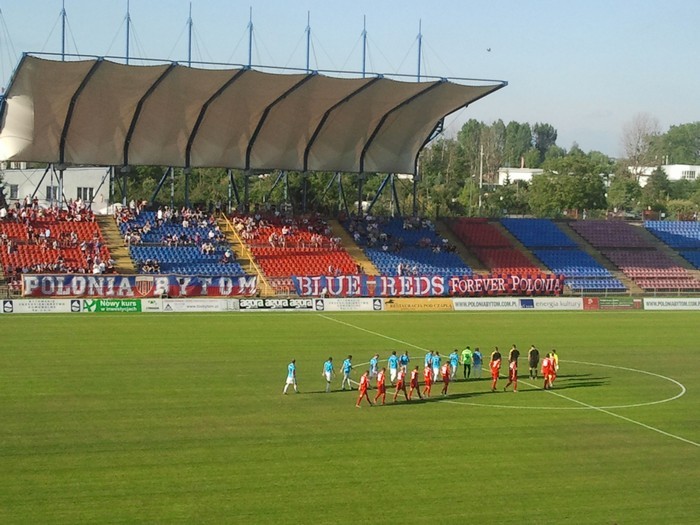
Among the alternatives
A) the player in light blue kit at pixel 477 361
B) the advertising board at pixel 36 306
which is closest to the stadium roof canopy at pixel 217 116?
the advertising board at pixel 36 306

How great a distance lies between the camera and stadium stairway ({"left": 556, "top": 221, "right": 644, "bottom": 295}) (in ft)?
223

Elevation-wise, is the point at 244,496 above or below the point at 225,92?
below

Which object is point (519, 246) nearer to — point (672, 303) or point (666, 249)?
point (666, 249)

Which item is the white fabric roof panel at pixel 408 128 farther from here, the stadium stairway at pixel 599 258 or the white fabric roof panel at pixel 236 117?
the stadium stairway at pixel 599 258

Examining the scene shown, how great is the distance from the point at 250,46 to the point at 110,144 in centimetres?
1218

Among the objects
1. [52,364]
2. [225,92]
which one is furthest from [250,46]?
[52,364]

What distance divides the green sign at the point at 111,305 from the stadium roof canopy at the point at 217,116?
43.6ft

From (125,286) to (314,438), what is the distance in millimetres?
31653

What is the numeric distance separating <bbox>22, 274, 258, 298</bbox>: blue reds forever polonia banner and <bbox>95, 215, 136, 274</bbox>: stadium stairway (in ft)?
10.3

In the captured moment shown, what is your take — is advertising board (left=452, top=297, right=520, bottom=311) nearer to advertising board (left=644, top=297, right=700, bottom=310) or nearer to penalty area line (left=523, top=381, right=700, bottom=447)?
advertising board (left=644, top=297, right=700, bottom=310)

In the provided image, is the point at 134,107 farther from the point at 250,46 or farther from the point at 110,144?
the point at 250,46

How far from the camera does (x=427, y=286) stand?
60688 millimetres

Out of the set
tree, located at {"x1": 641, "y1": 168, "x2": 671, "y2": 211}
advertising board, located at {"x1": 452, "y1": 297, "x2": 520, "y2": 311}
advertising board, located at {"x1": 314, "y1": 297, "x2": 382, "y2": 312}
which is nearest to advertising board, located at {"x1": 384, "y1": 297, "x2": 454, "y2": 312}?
advertising board, located at {"x1": 452, "y1": 297, "x2": 520, "y2": 311}

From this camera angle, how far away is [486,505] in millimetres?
19609
